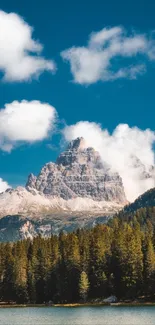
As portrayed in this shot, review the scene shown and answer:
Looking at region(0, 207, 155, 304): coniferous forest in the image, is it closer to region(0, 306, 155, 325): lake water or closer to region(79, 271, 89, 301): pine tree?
region(79, 271, 89, 301): pine tree

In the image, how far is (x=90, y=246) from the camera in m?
148

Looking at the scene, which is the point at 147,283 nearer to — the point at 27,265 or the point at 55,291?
the point at 55,291

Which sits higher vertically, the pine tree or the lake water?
the pine tree

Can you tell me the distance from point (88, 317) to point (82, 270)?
41823mm

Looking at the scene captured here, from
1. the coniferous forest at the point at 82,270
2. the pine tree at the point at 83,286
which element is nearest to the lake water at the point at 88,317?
the pine tree at the point at 83,286

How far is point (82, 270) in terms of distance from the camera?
5635 inches

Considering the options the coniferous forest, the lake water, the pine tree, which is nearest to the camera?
the lake water

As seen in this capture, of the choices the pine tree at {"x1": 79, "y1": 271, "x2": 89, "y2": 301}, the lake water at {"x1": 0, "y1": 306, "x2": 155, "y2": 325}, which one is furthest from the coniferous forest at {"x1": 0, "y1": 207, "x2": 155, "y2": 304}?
the lake water at {"x1": 0, "y1": 306, "x2": 155, "y2": 325}

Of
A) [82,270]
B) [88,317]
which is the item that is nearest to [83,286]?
[82,270]

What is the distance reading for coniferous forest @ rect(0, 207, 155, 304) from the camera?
13488 centimetres

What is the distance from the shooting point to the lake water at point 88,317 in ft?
302

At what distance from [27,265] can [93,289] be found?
92.2 ft

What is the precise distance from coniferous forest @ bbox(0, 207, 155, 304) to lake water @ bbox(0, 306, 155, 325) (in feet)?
51.6

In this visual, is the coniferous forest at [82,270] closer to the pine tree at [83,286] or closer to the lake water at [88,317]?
the pine tree at [83,286]
